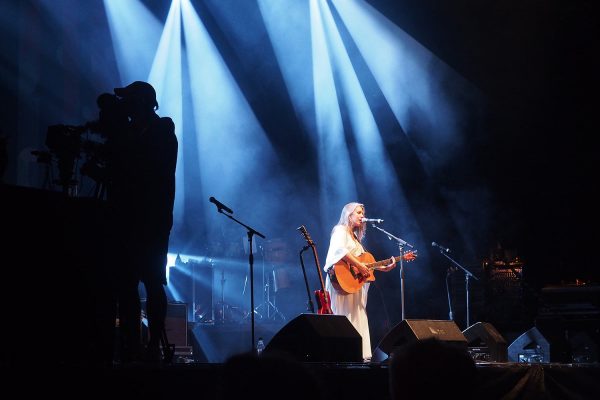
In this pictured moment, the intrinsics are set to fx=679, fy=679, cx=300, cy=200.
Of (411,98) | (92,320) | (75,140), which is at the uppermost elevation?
(411,98)

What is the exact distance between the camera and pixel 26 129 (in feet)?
34.3

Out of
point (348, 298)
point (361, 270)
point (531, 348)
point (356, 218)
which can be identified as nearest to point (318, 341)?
point (361, 270)

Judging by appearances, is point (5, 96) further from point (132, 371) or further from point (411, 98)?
point (132, 371)

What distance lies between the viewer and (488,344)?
6.88 m

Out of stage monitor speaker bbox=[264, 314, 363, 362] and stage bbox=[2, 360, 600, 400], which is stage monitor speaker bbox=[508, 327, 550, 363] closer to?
stage monitor speaker bbox=[264, 314, 363, 362]

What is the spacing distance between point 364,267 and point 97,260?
13.3 feet

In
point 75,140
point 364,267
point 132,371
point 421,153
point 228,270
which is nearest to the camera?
point 132,371

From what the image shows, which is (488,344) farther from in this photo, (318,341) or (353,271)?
(318,341)

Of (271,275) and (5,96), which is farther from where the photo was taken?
(271,275)

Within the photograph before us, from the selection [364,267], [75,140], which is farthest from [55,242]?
[364,267]

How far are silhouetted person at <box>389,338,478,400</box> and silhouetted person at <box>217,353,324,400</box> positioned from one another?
0.44 meters

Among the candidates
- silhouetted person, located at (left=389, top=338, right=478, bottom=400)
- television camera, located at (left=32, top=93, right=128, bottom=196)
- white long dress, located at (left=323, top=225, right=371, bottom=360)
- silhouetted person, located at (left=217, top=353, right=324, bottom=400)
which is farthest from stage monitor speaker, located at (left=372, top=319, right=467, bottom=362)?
silhouetted person, located at (left=217, top=353, right=324, bottom=400)

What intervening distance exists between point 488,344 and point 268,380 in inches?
227

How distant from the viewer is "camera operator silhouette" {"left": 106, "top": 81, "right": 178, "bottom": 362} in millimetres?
4363
